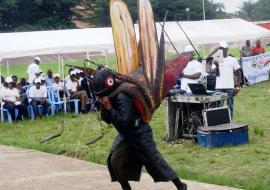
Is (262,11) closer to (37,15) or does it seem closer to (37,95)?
(37,15)

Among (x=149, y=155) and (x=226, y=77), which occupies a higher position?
(x=226, y=77)

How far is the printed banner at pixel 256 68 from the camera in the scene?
23444 millimetres

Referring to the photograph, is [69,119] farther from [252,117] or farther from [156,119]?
[252,117]

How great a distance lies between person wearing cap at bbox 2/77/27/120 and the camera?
55.1 ft

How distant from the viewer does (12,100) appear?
1691 cm

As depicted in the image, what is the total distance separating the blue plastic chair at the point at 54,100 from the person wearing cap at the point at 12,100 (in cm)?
94

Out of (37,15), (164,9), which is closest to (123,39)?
(37,15)

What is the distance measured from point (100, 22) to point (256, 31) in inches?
1192

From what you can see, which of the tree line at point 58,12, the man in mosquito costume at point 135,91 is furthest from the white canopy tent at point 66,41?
the tree line at point 58,12

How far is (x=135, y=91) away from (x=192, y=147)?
4.49m

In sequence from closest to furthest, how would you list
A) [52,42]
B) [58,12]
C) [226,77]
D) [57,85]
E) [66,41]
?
[226,77] < [57,85] < [52,42] < [66,41] < [58,12]

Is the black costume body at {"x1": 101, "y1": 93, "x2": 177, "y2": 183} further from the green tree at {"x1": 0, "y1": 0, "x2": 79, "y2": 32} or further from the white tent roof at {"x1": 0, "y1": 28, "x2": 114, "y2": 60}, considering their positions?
the green tree at {"x1": 0, "y1": 0, "x2": 79, "y2": 32}

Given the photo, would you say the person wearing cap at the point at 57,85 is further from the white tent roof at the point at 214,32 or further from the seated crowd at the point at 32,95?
the white tent roof at the point at 214,32

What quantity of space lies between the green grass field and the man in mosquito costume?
1.63 m
